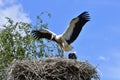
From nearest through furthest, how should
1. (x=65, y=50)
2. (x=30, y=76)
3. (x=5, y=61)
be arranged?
(x=30, y=76) → (x=65, y=50) → (x=5, y=61)

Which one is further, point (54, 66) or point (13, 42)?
point (13, 42)

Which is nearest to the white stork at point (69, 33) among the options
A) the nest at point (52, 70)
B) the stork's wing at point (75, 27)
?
the stork's wing at point (75, 27)

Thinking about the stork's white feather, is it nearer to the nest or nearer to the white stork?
the white stork

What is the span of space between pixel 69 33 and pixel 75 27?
22cm

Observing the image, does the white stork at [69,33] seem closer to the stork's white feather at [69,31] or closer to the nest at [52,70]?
the stork's white feather at [69,31]

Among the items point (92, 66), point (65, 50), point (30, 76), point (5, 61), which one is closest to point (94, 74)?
point (92, 66)

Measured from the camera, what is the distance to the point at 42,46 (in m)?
19.1

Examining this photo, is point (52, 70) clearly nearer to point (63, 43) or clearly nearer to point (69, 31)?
point (63, 43)

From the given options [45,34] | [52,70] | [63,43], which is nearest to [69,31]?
[63,43]

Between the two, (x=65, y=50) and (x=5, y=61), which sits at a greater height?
(x=5, y=61)

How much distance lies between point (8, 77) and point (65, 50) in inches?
111

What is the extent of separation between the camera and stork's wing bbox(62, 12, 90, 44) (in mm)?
16000

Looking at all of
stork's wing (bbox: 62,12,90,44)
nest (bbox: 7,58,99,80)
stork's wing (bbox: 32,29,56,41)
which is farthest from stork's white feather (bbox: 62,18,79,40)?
nest (bbox: 7,58,99,80)

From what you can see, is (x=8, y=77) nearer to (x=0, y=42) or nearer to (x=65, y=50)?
(x=65, y=50)
